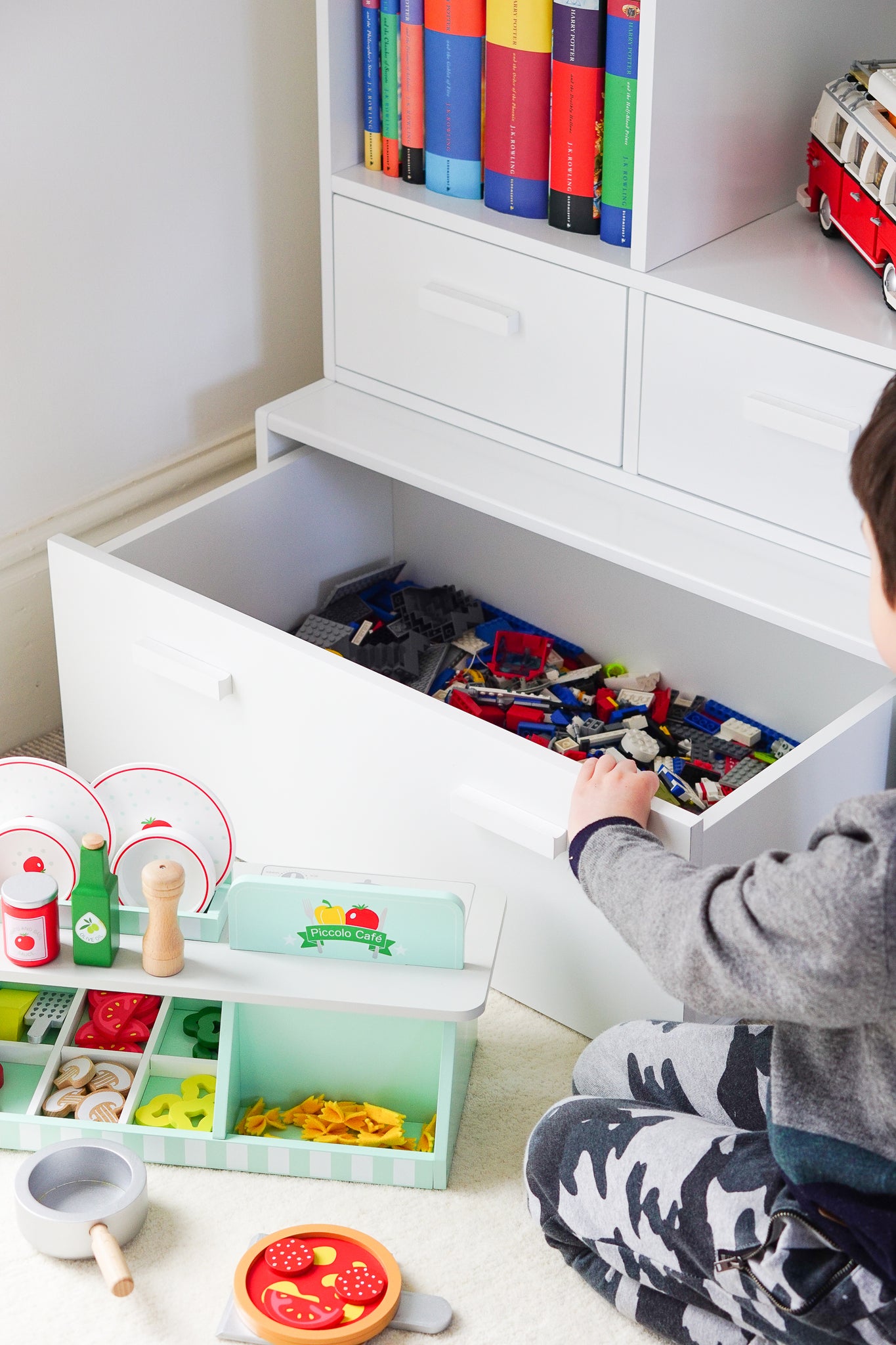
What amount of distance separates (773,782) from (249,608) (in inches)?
25.2

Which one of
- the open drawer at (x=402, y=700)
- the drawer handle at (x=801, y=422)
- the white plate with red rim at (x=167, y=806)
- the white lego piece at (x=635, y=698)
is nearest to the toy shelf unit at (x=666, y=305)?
the drawer handle at (x=801, y=422)

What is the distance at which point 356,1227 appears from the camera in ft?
3.51

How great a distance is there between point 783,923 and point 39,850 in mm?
641

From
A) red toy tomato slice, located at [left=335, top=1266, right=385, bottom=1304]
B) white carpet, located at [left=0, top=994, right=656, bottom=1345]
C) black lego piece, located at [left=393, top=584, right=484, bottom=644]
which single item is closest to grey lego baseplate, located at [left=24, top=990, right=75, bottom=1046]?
white carpet, located at [left=0, top=994, right=656, bottom=1345]

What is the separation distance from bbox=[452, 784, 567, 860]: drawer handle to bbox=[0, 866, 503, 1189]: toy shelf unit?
6 centimetres

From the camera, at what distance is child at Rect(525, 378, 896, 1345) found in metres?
0.74

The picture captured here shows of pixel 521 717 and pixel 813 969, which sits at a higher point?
pixel 813 969

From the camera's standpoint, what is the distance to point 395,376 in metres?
1.48

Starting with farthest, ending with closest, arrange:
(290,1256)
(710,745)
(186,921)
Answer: (710,745) → (186,921) → (290,1256)

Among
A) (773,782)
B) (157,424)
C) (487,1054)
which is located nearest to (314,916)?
(487,1054)

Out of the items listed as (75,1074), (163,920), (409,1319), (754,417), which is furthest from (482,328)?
(409,1319)

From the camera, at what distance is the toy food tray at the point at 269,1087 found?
110 cm

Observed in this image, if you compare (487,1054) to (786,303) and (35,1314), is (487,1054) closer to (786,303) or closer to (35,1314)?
(35,1314)

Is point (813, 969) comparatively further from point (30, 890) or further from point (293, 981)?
point (30, 890)
